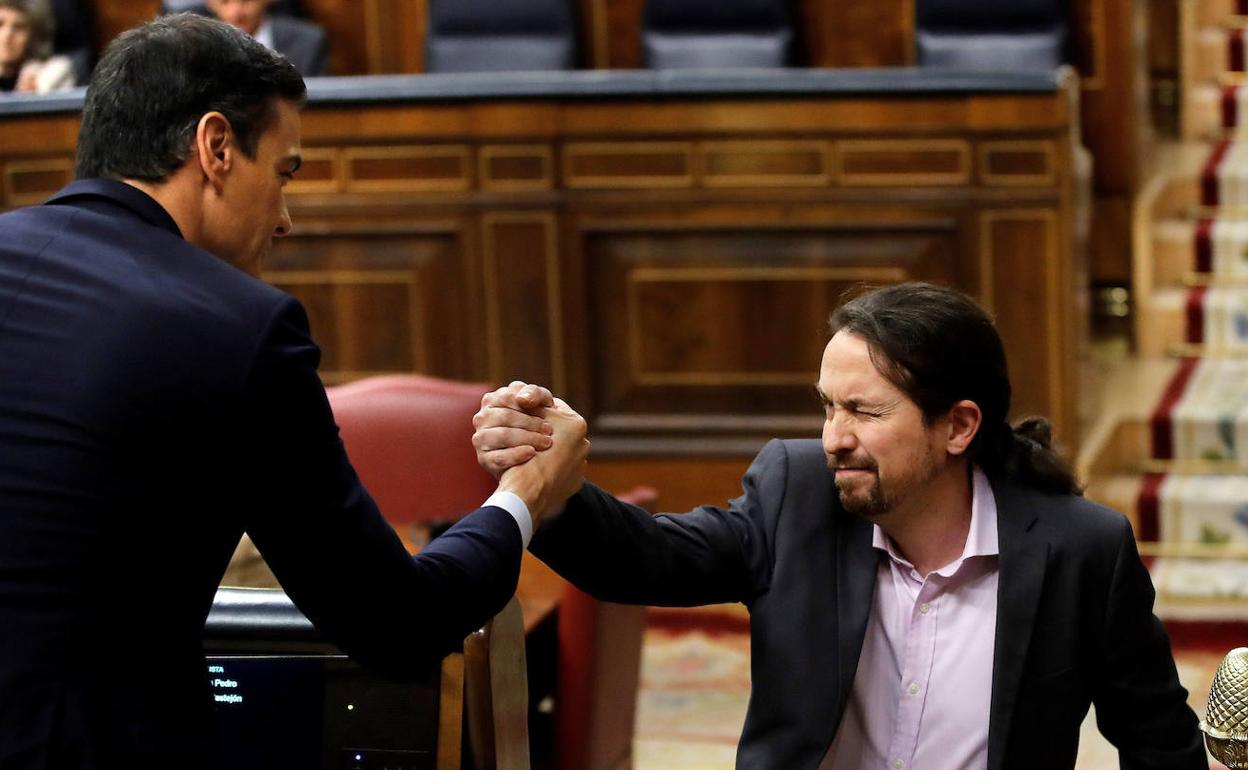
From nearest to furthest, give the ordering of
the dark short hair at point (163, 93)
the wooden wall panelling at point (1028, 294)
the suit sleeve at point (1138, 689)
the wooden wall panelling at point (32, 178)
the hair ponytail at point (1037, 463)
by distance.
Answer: the dark short hair at point (163, 93) → the suit sleeve at point (1138, 689) → the hair ponytail at point (1037, 463) → the wooden wall panelling at point (1028, 294) → the wooden wall panelling at point (32, 178)

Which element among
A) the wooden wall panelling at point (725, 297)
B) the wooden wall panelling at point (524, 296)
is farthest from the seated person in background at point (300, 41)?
the wooden wall panelling at point (725, 297)

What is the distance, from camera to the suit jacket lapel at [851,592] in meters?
1.91

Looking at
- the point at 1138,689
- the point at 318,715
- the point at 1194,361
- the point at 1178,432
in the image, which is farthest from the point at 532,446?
the point at 1194,361

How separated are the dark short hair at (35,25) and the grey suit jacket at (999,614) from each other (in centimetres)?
445

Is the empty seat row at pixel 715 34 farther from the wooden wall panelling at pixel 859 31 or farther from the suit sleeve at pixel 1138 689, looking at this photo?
the suit sleeve at pixel 1138 689

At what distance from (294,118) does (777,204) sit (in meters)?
3.04

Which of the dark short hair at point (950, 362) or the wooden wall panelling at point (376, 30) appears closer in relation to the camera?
the dark short hair at point (950, 362)

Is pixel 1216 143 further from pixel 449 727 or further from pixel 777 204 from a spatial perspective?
pixel 449 727

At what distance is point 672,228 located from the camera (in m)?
4.71

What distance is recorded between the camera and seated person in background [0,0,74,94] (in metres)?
5.61

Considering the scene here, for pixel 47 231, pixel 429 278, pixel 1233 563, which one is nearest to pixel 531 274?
pixel 429 278

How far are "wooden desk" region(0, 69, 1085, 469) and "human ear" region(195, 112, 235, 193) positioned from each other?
10.2 feet

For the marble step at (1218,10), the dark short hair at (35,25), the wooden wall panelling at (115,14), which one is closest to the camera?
the dark short hair at (35,25)

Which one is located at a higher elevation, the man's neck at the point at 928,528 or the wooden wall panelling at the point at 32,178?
the wooden wall panelling at the point at 32,178
